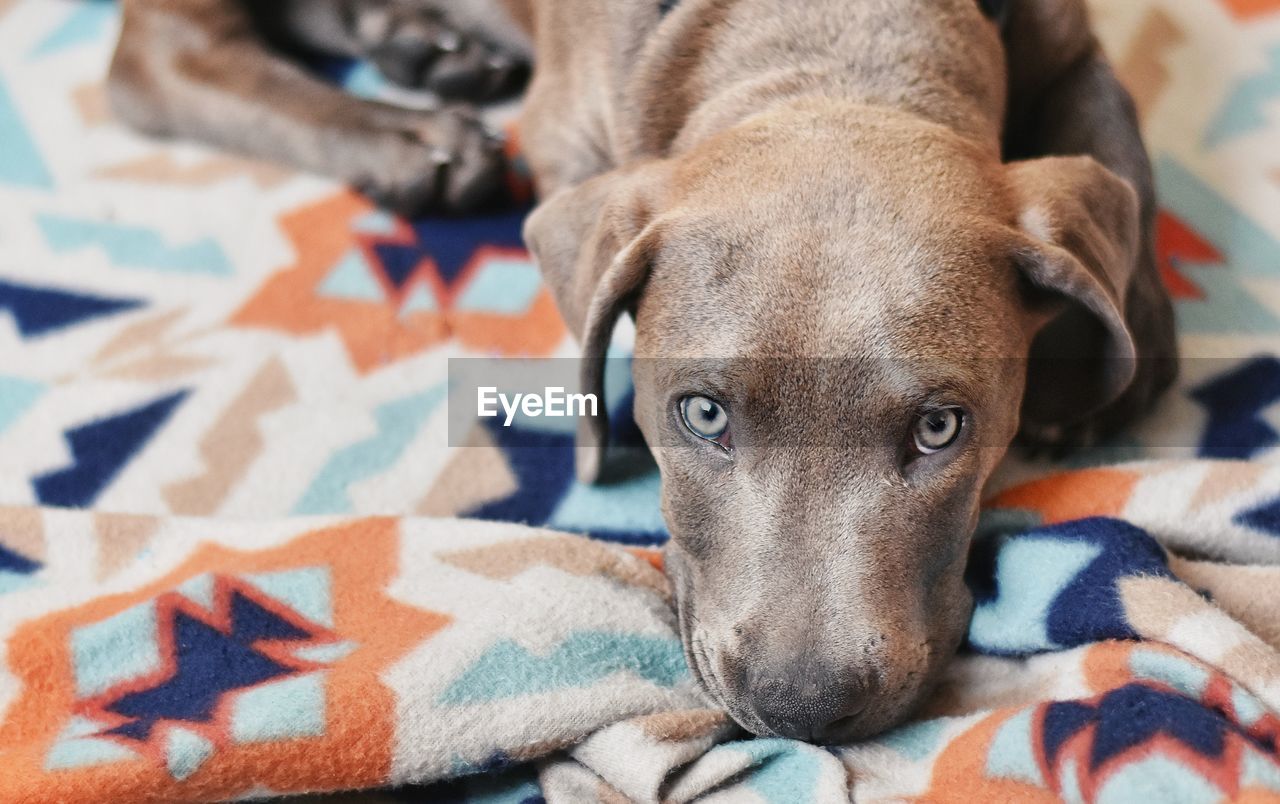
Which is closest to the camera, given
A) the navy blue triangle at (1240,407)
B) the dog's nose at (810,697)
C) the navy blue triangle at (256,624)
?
the dog's nose at (810,697)

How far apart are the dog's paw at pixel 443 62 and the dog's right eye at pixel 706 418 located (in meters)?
1.79

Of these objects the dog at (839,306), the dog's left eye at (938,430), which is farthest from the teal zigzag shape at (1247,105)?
the dog's left eye at (938,430)

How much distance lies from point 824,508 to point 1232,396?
47.0 inches

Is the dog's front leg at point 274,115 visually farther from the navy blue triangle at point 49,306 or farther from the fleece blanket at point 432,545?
the navy blue triangle at point 49,306

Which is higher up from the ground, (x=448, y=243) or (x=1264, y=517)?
(x=1264, y=517)

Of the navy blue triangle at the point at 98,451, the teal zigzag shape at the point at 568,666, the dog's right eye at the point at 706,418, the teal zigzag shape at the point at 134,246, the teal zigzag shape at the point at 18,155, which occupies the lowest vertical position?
the navy blue triangle at the point at 98,451

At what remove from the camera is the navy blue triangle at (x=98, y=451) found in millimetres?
2402

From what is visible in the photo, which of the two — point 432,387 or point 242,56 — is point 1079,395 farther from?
point 242,56

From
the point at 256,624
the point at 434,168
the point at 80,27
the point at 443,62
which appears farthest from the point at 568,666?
the point at 80,27

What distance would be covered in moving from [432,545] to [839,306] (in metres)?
0.82

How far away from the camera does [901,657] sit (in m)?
1.68

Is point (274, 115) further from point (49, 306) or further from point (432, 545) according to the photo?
point (432, 545)

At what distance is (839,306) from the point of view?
1688mm

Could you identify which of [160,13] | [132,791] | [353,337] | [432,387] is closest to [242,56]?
[160,13]
